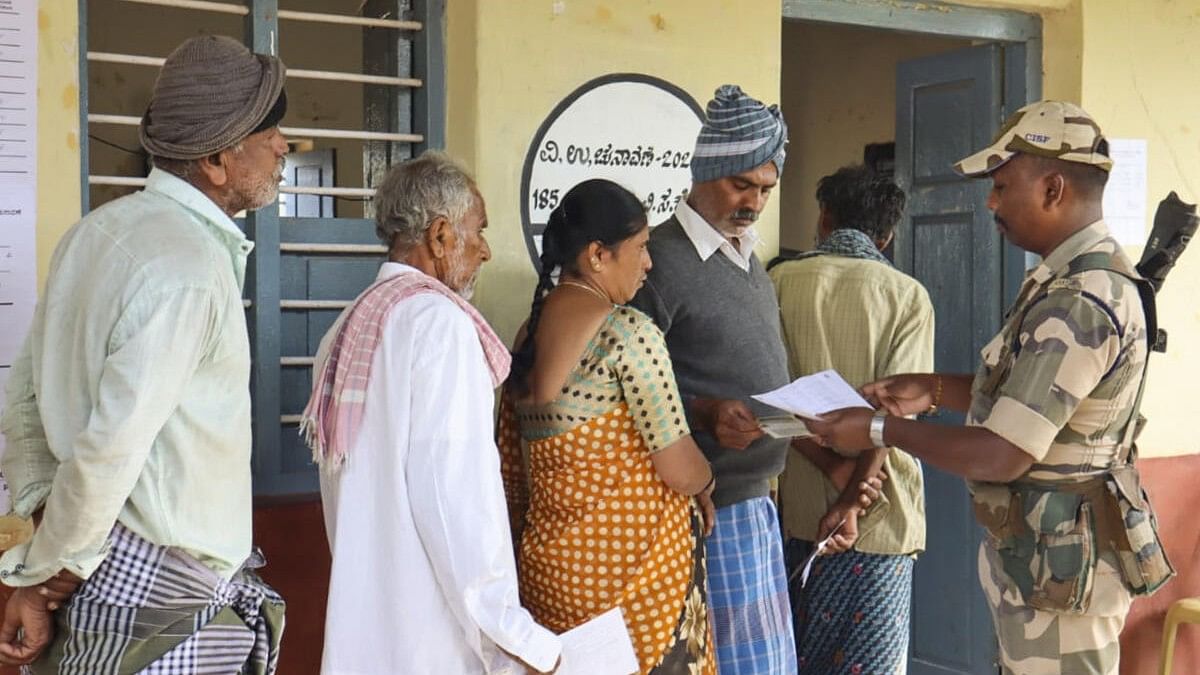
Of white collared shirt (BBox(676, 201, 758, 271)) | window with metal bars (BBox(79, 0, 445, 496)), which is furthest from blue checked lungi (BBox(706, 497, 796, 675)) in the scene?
window with metal bars (BBox(79, 0, 445, 496))

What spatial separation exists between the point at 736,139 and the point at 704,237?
0.25m

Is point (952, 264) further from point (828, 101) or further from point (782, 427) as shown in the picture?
point (828, 101)

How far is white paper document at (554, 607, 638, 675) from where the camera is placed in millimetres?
2500

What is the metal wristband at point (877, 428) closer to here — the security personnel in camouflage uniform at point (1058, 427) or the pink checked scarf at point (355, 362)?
the security personnel in camouflage uniform at point (1058, 427)

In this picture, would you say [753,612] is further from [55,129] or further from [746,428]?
[55,129]

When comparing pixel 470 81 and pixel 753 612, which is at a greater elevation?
pixel 470 81

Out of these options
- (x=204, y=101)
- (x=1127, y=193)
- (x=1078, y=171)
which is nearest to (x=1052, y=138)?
(x=1078, y=171)

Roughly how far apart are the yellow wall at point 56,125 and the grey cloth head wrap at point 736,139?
144cm

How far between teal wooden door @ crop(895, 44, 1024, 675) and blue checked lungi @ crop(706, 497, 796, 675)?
179 centimetres

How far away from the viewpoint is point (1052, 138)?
2719mm

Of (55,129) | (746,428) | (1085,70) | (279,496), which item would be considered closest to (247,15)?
(55,129)

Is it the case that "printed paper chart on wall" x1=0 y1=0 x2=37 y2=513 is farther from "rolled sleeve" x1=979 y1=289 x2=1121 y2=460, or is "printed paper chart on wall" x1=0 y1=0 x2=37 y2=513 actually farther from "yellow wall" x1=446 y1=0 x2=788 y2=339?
"rolled sleeve" x1=979 y1=289 x2=1121 y2=460

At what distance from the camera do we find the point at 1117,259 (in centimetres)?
268

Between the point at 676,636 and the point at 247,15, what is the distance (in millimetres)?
1829
